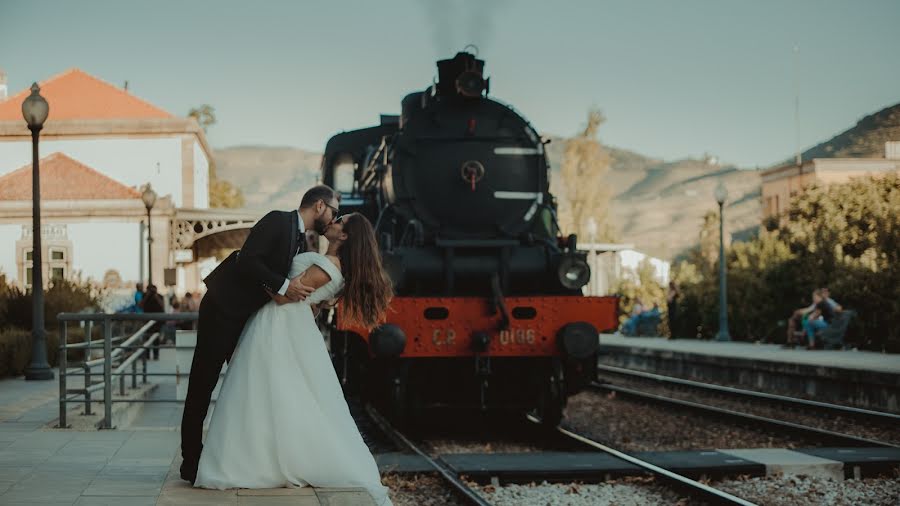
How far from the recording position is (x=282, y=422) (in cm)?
547

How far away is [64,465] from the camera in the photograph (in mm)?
6582

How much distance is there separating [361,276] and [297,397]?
70cm

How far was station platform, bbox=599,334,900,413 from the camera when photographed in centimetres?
1378

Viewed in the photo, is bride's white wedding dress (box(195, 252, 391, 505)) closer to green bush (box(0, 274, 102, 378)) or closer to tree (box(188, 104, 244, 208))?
green bush (box(0, 274, 102, 378))

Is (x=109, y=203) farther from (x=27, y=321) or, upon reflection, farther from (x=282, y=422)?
(x=282, y=422)

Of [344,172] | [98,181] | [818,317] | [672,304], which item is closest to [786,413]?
[344,172]

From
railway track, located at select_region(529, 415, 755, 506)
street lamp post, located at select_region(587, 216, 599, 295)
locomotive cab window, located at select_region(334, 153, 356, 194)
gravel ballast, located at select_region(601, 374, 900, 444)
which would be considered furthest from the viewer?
street lamp post, located at select_region(587, 216, 599, 295)

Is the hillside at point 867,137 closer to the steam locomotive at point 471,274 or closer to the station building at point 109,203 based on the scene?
the station building at point 109,203

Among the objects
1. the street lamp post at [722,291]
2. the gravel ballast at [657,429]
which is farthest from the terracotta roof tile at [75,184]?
the gravel ballast at [657,429]

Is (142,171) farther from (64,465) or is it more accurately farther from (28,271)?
(64,465)

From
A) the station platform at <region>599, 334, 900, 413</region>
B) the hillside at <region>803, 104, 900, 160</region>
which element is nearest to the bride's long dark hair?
the station platform at <region>599, 334, 900, 413</region>

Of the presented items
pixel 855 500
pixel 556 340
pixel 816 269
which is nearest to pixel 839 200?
pixel 816 269

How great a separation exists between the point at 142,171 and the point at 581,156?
22357mm

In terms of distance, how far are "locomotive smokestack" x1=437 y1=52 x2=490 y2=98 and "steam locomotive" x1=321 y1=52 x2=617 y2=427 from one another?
12 mm
